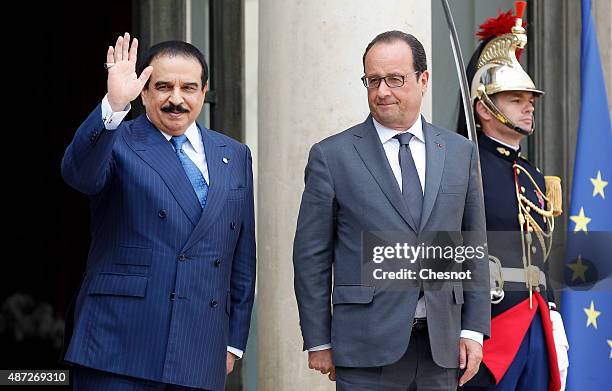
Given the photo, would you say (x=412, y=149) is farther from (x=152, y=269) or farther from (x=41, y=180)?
(x=41, y=180)

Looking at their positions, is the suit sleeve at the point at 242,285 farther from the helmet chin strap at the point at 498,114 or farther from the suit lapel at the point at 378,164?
the helmet chin strap at the point at 498,114

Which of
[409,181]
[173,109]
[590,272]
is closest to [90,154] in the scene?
[173,109]

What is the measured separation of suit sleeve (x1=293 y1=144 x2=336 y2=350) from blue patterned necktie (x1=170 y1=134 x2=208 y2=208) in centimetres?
33

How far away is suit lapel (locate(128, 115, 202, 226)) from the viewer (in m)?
4.77

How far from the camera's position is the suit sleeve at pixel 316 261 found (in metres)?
4.82

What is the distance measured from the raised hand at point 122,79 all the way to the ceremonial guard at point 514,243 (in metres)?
1.94

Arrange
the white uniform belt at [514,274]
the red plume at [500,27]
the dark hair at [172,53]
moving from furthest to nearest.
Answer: the red plume at [500,27] < the white uniform belt at [514,274] < the dark hair at [172,53]

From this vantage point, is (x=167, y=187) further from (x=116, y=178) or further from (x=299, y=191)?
(x=299, y=191)

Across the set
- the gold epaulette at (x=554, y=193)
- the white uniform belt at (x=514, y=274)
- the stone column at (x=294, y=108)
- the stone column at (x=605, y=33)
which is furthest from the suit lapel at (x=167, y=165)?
the stone column at (x=605, y=33)

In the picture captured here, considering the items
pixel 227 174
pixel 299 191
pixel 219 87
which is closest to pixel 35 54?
pixel 219 87

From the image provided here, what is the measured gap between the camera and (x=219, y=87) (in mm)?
7992

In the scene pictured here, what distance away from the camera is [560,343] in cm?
609

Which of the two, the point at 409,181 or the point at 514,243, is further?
the point at 514,243

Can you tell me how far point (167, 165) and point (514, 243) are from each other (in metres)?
1.81
